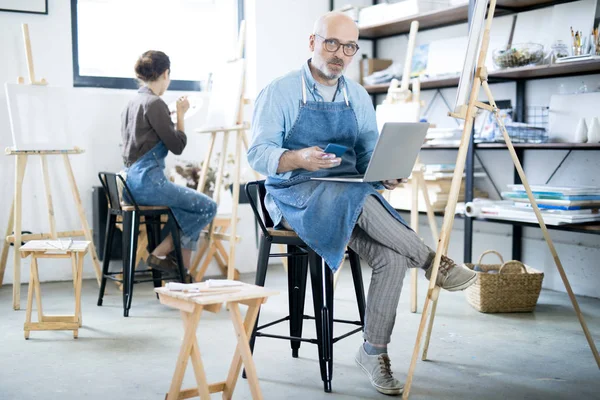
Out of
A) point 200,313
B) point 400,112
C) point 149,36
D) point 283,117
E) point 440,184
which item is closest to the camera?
point 200,313

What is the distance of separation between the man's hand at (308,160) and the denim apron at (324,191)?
10 cm

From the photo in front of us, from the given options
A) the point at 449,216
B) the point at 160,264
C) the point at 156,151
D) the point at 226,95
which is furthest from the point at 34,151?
the point at 449,216

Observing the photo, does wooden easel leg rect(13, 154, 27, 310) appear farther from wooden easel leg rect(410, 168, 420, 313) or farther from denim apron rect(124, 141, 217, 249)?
wooden easel leg rect(410, 168, 420, 313)

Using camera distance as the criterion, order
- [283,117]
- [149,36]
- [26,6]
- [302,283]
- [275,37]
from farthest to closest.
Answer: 1. [275,37]
2. [149,36]
3. [26,6]
4. [302,283]
5. [283,117]

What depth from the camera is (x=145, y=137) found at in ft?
13.2

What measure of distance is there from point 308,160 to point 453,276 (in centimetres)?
70

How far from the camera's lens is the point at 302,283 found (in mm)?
2938

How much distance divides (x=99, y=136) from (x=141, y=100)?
3.31 feet

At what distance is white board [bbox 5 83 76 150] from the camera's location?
418cm

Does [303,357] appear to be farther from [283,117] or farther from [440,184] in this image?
[440,184]

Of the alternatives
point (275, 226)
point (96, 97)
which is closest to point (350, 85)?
point (275, 226)

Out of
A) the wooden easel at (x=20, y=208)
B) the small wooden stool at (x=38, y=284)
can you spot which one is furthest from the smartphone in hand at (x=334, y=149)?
the wooden easel at (x=20, y=208)

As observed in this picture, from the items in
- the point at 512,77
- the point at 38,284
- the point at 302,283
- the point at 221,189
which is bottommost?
the point at 38,284

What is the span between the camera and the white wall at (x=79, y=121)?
4.61 meters
